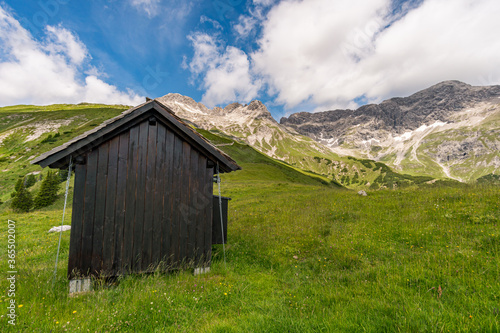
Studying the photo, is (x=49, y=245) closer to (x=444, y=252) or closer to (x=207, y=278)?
(x=207, y=278)

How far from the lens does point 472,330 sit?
10.9 ft

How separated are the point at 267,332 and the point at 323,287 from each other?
2573mm

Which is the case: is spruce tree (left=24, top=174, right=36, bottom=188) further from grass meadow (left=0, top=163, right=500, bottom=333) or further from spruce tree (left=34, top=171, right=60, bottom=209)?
grass meadow (left=0, top=163, right=500, bottom=333)

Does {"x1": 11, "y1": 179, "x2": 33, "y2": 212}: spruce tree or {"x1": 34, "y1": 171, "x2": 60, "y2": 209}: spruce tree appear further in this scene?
{"x1": 34, "y1": 171, "x2": 60, "y2": 209}: spruce tree

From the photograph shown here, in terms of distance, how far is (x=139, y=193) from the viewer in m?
7.25

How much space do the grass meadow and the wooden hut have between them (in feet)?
2.46

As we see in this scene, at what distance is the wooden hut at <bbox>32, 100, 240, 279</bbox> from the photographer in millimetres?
6609

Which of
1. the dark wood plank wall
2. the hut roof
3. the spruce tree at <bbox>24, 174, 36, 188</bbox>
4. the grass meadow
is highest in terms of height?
the spruce tree at <bbox>24, 174, 36, 188</bbox>

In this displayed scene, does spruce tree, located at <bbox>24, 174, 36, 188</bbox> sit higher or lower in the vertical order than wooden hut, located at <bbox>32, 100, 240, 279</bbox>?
higher

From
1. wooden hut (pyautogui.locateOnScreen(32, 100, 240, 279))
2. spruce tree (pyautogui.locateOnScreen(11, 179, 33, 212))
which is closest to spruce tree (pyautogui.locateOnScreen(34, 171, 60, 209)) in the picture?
spruce tree (pyautogui.locateOnScreen(11, 179, 33, 212))

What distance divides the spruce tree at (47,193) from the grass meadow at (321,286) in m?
40.7

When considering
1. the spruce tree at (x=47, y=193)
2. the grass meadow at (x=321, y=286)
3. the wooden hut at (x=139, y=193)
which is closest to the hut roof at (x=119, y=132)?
the wooden hut at (x=139, y=193)

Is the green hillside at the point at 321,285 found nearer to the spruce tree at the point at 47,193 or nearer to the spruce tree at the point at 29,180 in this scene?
the spruce tree at the point at 47,193

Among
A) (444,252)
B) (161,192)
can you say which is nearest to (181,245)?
(161,192)
